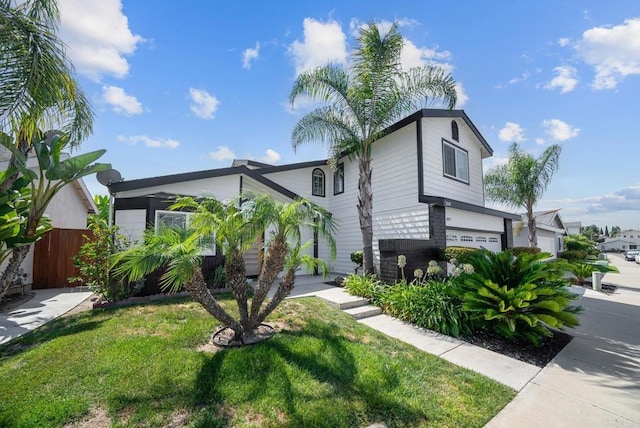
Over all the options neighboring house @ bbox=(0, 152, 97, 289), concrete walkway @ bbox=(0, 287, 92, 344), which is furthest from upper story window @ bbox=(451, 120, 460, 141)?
neighboring house @ bbox=(0, 152, 97, 289)

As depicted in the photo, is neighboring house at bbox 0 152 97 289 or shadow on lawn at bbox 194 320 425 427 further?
neighboring house at bbox 0 152 97 289

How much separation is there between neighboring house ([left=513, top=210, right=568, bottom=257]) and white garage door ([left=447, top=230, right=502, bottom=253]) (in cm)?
622

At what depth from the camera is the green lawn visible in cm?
267

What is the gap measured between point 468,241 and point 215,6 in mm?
12162

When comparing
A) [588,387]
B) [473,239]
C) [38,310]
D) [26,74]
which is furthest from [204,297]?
[473,239]

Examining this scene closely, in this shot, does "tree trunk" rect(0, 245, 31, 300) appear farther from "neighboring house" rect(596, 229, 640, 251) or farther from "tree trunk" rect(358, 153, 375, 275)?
"neighboring house" rect(596, 229, 640, 251)

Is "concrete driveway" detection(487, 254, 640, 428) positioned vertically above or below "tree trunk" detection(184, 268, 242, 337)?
below

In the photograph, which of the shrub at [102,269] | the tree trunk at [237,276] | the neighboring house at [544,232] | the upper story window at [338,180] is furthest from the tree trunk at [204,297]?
the neighboring house at [544,232]

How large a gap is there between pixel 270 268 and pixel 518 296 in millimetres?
4350

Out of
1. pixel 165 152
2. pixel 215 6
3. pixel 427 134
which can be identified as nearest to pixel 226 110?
pixel 165 152

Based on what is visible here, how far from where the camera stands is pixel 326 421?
264 centimetres

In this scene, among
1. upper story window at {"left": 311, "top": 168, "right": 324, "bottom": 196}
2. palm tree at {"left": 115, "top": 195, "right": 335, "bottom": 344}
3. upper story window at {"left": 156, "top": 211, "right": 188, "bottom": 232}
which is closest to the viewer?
palm tree at {"left": 115, "top": 195, "right": 335, "bottom": 344}

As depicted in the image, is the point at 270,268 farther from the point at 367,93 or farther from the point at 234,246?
the point at 367,93

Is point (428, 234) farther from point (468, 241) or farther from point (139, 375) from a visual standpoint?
point (139, 375)
